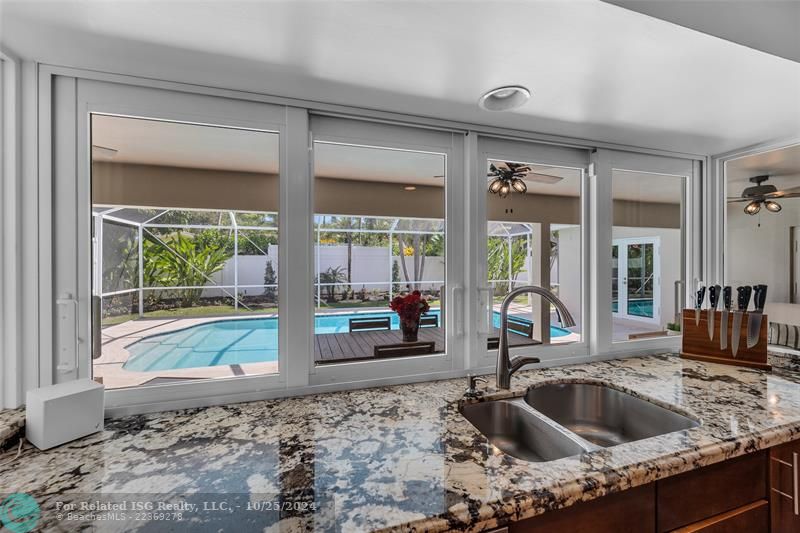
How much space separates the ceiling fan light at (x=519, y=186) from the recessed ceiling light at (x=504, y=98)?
1.50 ft

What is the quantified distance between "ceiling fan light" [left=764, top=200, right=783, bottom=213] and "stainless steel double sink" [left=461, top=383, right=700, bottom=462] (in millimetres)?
1448

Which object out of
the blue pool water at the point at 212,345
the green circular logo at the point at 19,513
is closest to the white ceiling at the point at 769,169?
the blue pool water at the point at 212,345

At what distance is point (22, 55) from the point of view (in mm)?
1085

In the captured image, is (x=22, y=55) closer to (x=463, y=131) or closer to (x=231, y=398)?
(x=231, y=398)

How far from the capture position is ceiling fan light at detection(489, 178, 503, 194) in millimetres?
1729

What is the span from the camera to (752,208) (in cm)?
203

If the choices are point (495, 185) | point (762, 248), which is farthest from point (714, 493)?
point (762, 248)

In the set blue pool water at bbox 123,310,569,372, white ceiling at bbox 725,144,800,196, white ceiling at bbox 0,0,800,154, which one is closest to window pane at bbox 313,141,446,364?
blue pool water at bbox 123,310,569,372

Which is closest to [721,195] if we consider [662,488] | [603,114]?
[603,114]

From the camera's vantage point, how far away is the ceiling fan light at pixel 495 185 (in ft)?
5.67

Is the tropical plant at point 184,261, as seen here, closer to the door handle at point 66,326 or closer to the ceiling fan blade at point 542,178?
the door handle at point 66,326

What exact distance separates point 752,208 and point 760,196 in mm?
74

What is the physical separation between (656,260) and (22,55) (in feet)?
9.63

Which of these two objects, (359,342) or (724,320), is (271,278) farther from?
(724,320)
